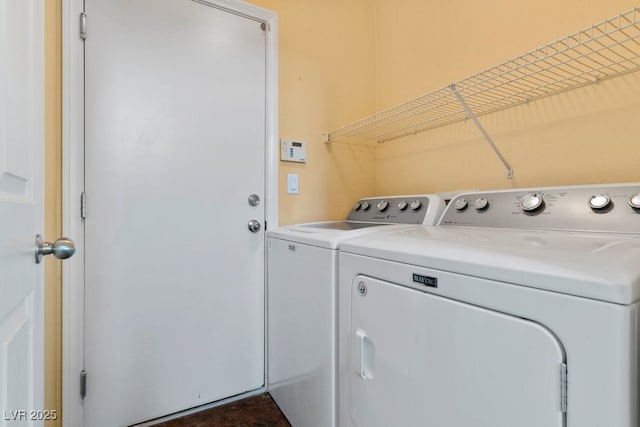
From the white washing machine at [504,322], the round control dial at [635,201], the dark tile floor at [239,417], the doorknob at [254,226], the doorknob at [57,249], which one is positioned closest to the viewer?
the white washing machine at [504,322]

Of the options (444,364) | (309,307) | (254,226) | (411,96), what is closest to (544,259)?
(444,364)

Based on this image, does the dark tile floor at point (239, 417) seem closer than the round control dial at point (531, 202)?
No

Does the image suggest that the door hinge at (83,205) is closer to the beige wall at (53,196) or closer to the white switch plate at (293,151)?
the beige wall at (53,196)

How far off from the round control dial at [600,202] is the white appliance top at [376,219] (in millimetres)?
571

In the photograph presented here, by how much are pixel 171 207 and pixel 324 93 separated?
3.92ft

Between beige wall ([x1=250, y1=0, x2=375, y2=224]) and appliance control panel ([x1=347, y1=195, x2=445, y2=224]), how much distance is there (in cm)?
20

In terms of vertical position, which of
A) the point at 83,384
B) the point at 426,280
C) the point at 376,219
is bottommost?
the point at 83,384

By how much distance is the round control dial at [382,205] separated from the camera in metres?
1.72

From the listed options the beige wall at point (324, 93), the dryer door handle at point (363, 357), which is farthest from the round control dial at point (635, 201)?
the beige wall at point (324, 93)

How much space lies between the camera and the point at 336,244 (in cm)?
107

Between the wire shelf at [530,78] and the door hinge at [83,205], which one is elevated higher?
the wire shelf at [530,78]

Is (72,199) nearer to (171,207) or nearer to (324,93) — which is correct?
(171,207)

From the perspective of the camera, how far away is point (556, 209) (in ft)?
3.35

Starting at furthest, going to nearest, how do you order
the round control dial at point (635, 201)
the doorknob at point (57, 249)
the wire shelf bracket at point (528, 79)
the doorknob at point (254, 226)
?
the doorknob at point (254, 226)
the wire shelf bracket at point (528, 79)
the round control dial at point (635, 201)
the doorknob at point (57, 249)
